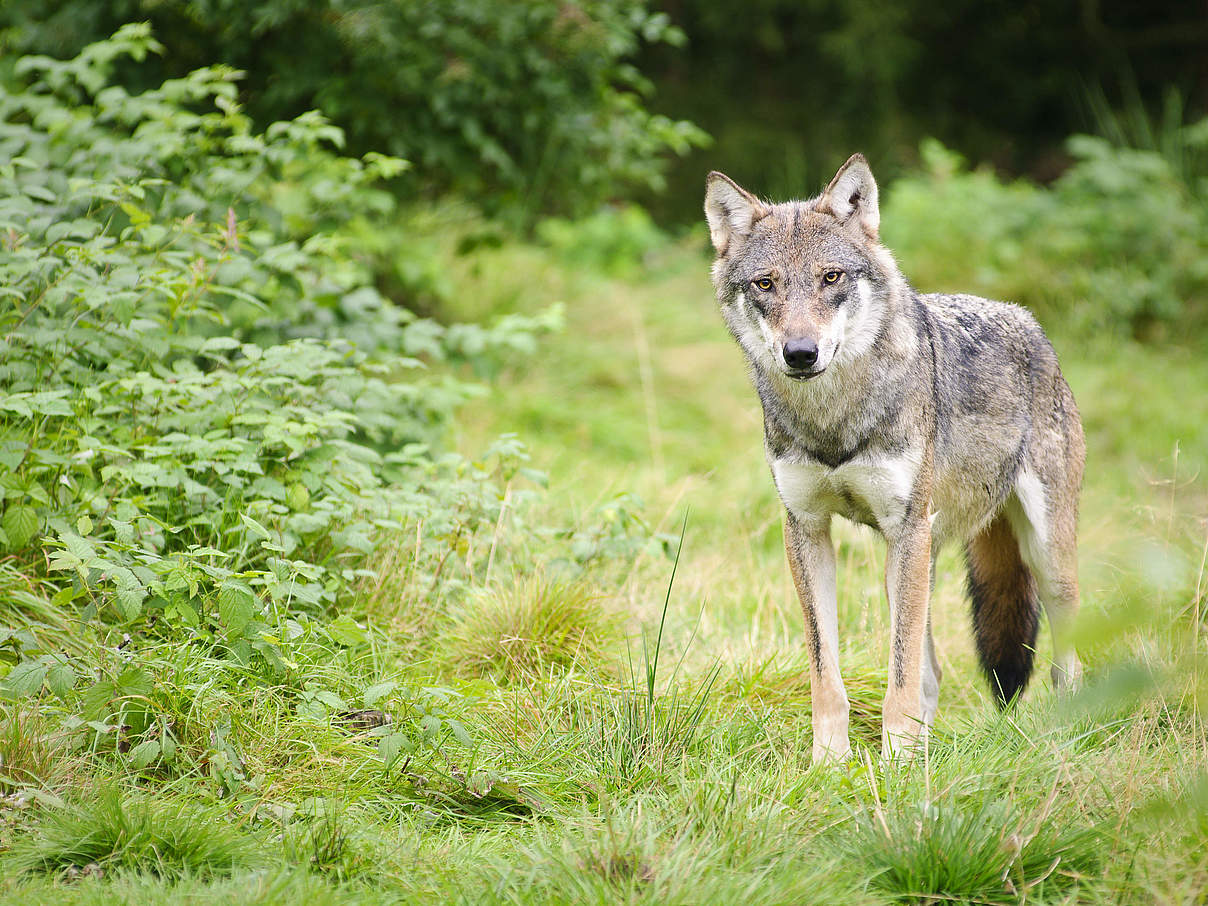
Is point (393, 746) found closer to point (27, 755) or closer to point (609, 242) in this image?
point (27, 755)

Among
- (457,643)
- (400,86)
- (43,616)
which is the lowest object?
(457,643)

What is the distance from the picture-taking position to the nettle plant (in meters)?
3.62

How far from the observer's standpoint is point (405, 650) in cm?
408

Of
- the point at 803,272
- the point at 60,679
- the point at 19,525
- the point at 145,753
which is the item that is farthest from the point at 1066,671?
the point at 19,525

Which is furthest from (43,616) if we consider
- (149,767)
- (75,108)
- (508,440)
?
(75,108)

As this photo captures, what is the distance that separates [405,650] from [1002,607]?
243 centimetres

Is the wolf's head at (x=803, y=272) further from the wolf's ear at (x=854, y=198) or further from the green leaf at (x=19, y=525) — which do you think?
the green leaf at (x=19, y=525)

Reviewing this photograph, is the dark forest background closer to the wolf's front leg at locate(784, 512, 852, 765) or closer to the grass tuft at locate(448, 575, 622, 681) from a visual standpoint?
the grass tuft at locate(448, 575, 622, 681)

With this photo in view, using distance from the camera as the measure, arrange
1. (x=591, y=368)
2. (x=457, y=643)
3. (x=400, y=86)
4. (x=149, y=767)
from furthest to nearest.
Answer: (x=591, y=368) → (x=400, y=86) → (x=457, y=643) → (x=149, y=767)

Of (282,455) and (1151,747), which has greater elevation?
(282,455)

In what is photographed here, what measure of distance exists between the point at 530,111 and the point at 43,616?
4.72 m

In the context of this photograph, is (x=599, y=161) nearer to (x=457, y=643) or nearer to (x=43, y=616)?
(x=457, y=643)

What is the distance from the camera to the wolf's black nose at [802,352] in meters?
3.49

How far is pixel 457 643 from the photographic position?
13.6 feet
